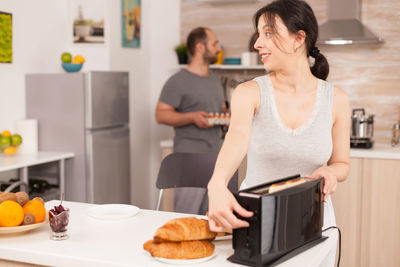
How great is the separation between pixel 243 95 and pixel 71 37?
304 cm

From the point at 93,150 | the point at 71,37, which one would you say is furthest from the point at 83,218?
the point at 71,37

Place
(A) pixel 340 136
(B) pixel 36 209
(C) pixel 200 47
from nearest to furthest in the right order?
1. (B) pixel 36 209
2. (A) pixel 340 136
3. (C) pixel 200 47

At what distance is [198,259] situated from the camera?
1387mm

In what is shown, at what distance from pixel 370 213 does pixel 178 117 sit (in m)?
1.47

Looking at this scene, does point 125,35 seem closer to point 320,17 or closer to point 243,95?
point 320,17

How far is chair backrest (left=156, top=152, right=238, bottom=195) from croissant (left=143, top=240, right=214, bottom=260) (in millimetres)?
1124

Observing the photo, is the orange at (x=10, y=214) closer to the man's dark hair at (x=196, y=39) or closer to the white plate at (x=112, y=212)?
the white plate at (x=112, y=212)

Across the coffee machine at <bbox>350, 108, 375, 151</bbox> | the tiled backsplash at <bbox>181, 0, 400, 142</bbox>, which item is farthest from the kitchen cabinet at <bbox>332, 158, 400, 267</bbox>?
the tiled backsplash at <bbox>181, 0, 400, 142</bbox>

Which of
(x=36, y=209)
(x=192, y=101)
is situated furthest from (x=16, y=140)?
(x=36, y=209)

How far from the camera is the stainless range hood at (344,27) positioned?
13.6ft

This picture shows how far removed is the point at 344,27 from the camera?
421 centimetres

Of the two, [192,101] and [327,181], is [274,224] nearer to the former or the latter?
[327,181]

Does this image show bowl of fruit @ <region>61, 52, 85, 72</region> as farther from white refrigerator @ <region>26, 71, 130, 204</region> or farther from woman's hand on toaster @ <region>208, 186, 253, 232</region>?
woman's hand on toaster @ <region>208, 186, 253, 232</region>

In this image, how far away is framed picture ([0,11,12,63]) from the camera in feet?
11.9
